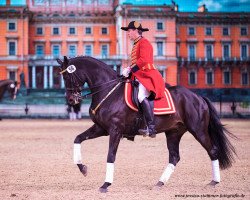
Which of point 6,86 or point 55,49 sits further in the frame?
point 55,49

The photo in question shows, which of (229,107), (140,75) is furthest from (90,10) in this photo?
(140,75)

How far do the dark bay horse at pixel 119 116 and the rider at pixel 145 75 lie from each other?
0.58 feet

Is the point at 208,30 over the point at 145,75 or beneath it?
over

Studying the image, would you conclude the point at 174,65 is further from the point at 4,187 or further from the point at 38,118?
the point at 4,187

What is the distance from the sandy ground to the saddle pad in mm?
911

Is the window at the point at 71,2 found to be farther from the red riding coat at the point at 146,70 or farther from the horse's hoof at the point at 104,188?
the horse's hoof at the point at 104,188

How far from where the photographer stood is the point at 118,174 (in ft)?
22.9

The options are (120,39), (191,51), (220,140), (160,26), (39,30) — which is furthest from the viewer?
(191,51)

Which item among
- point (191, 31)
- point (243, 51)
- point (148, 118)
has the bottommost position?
point (148, 118)

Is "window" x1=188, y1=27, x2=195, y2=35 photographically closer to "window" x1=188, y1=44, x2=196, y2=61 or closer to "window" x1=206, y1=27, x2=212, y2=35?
"window" x1=188, y1=44, x2=196, y2=61

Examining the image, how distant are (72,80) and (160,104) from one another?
111 centimetres

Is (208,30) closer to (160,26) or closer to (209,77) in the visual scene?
(209,77)

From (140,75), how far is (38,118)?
18.7 metres

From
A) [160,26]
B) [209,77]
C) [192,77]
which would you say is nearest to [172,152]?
[160,26]
